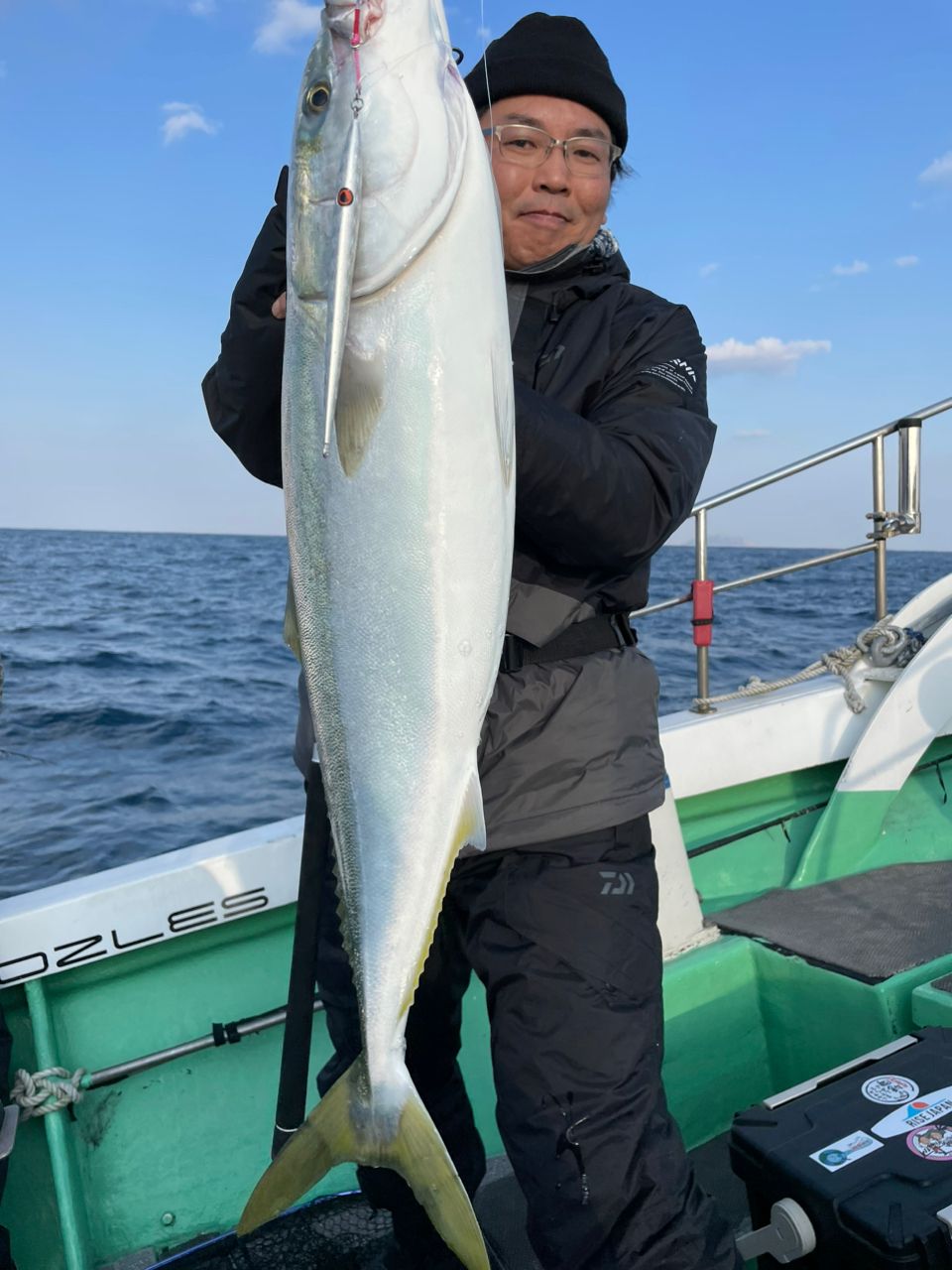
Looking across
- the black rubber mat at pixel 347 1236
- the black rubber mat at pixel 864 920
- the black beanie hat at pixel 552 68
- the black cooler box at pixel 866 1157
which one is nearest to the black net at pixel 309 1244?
the black rubber mat at pixel 347 1236

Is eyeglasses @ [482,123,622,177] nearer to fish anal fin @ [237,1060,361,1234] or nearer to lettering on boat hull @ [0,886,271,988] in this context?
fish anal fin @ [237,1060,361,1234]

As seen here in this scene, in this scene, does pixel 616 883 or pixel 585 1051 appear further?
pixel 616 883

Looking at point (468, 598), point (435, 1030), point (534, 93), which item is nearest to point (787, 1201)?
point (435, 1030)

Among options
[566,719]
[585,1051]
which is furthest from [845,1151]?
[566,719]

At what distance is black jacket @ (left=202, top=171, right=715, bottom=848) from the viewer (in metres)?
1.59

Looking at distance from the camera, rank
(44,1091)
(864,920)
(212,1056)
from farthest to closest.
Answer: (864,920), (212,1056), (44,1091)

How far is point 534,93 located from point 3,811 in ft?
23.6

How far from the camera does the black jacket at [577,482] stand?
1589mm

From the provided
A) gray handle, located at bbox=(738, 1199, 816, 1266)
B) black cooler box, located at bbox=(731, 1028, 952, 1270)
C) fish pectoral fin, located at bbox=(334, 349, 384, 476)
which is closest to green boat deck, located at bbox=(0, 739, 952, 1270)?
black cooler box, located at bbox=(731, 1028, 952, 1270)

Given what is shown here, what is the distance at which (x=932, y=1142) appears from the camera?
182 cm

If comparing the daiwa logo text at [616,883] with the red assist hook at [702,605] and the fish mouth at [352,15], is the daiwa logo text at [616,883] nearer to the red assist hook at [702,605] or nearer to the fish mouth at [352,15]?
the fish mouth at [352,15]

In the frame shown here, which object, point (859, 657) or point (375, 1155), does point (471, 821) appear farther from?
point (859, 657)

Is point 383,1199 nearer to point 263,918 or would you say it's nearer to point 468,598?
point 263,918

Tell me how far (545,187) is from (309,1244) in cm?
259
